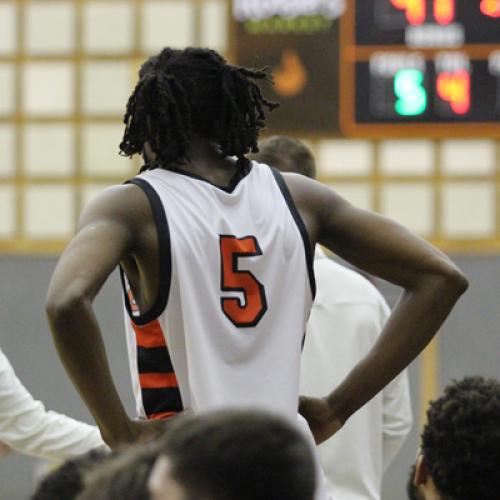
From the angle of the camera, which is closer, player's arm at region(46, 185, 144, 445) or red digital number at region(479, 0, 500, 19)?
player's arm at region(46, 185, 144, 445)

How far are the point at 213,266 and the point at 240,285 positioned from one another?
62mm

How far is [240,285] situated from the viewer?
107 inches

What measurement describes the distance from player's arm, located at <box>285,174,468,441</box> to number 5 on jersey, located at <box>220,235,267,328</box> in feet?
0.54

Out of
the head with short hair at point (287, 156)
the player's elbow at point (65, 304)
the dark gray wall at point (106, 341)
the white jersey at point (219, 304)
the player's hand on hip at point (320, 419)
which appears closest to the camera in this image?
the player's elbow at point (65, 304)

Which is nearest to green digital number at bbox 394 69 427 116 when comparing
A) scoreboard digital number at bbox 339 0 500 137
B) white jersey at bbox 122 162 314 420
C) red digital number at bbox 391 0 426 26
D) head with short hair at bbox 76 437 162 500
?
scoreboard digital number at bbox 339 0 500 137

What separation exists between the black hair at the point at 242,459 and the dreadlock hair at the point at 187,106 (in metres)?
1.26

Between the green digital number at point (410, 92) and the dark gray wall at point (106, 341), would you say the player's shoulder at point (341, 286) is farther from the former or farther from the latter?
the dark gray wall at point (106, 341)

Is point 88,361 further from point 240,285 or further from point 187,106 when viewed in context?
point 187,106

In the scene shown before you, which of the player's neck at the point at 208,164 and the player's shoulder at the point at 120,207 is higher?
the player's neck at the point at 208,164

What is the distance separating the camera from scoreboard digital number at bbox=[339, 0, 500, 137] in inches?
333

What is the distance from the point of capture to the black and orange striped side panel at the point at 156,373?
2.68 meters

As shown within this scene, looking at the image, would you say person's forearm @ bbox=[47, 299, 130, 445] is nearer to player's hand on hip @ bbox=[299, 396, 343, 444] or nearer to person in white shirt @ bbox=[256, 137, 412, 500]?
player's hand on hip @ bbox=[299, 396, 343, 444]

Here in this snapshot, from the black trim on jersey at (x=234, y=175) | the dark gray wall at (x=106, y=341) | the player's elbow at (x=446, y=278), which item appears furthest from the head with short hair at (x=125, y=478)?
the dark gray wall at (x=106, y=341)

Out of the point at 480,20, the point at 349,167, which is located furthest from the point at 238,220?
the point at 349,167
